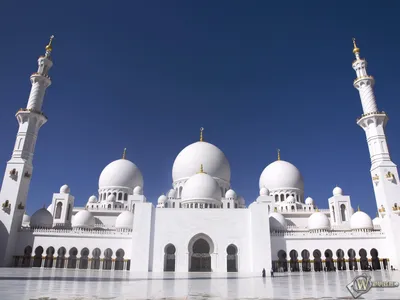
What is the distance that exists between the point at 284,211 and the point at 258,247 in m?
10.9

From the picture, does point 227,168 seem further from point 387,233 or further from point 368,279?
point 368,279

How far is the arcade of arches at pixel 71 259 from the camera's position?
24578 mm

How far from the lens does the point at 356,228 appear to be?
26.8 metres

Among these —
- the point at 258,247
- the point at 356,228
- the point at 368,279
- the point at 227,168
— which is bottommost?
the point at 368,279

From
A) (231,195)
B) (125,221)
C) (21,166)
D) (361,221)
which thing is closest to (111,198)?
(125,221)

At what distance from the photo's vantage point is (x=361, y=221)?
2684cm

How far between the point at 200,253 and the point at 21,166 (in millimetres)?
16574

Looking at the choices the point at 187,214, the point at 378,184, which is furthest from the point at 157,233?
the point at 378,184

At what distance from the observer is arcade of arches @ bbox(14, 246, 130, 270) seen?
80.6 ft

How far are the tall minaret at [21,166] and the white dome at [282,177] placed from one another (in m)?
25.5

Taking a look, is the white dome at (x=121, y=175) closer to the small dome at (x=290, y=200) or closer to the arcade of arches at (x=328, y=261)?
the small dome at (x=290, y=200)

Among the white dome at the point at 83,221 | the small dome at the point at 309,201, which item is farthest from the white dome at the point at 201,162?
the white dome at the point at 83,221

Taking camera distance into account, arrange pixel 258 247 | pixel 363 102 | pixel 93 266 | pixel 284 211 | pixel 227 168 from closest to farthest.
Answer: pixel 258 247
pixel 93 266
pixel 363 102
pixel 284 211
pixel 227 168

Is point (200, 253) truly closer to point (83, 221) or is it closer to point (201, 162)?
point (83, 221)
